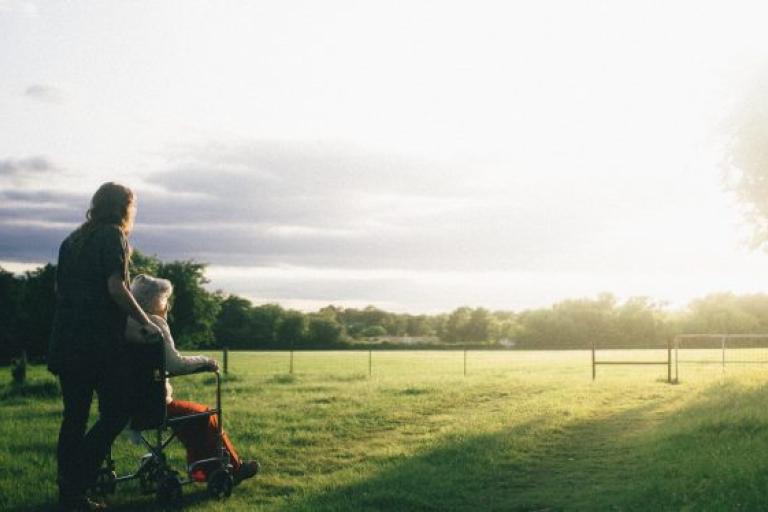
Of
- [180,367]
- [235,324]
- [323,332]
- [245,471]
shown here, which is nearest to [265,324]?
[235,324]

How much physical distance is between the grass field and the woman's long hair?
107 inches

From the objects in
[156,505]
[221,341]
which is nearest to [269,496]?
[156,505]

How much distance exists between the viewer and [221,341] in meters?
97.0

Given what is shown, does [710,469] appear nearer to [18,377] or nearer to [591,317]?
[18,377]

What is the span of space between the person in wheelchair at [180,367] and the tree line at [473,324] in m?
63.6

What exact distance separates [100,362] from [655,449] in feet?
26.2

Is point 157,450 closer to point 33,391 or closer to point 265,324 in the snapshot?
point 33,391

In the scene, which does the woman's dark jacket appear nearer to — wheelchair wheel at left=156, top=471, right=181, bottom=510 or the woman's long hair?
the woman's long hair

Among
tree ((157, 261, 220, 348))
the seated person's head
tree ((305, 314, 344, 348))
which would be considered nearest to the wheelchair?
the seated person's head

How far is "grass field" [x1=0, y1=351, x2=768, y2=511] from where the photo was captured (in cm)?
844

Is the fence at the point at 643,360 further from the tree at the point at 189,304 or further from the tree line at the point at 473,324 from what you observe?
the tree at the point at 189,304

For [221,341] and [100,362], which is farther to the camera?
[221,341]

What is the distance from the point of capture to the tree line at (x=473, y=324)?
3201 inches

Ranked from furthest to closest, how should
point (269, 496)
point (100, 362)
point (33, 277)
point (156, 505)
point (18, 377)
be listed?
point (33, 277)
point (18, 377)
point (269, 496)
point (156, 505)
point (100, 362)
